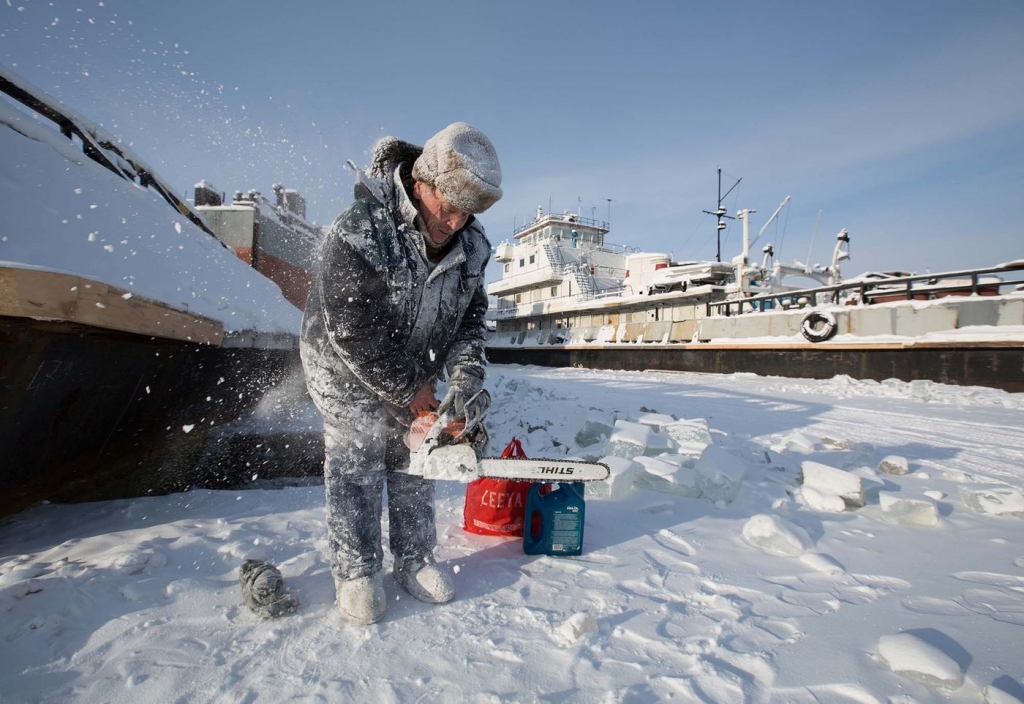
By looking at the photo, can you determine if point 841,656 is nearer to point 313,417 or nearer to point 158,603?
point 158,603

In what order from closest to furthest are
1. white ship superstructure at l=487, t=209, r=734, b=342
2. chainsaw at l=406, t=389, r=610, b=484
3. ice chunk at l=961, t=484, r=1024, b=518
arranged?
chainsaw at l=406, t=389, r=610, b=484 < ice chunk at l=961, t=484, r=1024, b=518 < white ship superstructure at l=487, t=209, r=734, b=342

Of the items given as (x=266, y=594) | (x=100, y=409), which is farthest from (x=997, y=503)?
(x=100, y=409)

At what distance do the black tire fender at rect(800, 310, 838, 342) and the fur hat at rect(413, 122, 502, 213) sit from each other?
12.4 m

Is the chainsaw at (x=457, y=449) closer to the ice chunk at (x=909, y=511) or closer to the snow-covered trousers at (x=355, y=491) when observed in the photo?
the snow-covered trousers at (x=355, y=491)

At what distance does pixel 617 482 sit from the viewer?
135 inches

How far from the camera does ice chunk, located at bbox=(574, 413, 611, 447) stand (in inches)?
186

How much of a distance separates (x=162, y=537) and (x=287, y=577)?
84cm

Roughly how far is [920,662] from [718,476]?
1891 millimetres

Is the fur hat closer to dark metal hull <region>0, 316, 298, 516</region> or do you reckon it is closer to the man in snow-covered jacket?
the man in snow-covered jacket

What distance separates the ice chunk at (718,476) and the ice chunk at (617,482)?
1.43 feet

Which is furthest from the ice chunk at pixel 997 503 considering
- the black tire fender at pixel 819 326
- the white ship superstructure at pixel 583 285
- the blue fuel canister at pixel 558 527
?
the white ship superstructure at pixel 583 285

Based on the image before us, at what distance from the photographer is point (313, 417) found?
183 inches

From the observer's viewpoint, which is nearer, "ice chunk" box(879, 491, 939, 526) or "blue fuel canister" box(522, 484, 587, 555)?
"blue fuel canister" box(522, 484, 587, 555)

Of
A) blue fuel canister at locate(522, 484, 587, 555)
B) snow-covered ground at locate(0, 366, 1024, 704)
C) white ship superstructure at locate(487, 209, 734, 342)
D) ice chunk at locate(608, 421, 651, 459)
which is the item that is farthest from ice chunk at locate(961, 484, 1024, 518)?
white ship superstructure at locate(487, 209, 734, 342)
